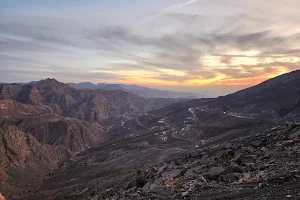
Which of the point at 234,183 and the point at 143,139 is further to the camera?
the point at 143,139

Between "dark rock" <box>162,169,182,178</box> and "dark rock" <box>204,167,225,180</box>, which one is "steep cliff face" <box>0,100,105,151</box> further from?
"dark rock" <box>204,167,225,180</box>

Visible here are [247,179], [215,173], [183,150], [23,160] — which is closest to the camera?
[247,179]

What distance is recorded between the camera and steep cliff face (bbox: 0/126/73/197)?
191ft

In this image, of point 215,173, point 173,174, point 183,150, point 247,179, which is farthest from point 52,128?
point 247,179

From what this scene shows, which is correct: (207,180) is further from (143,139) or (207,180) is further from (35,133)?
(35,133)

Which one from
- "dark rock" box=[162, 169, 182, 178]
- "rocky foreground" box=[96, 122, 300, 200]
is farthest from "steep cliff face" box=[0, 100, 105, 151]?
"rocky foreground" box=[96, 122, 300, 200]

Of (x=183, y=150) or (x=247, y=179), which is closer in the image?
(x=247, y=179)

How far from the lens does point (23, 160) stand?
71.0 metres

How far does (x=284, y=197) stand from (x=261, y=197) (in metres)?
0.83

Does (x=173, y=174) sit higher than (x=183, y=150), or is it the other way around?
(x=173, y=174)

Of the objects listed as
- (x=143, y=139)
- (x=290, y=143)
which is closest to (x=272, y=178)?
(x=290, y=143)

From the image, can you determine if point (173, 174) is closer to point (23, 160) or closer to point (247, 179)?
point (247, 179)

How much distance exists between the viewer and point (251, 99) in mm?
108312

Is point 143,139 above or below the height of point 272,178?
below
